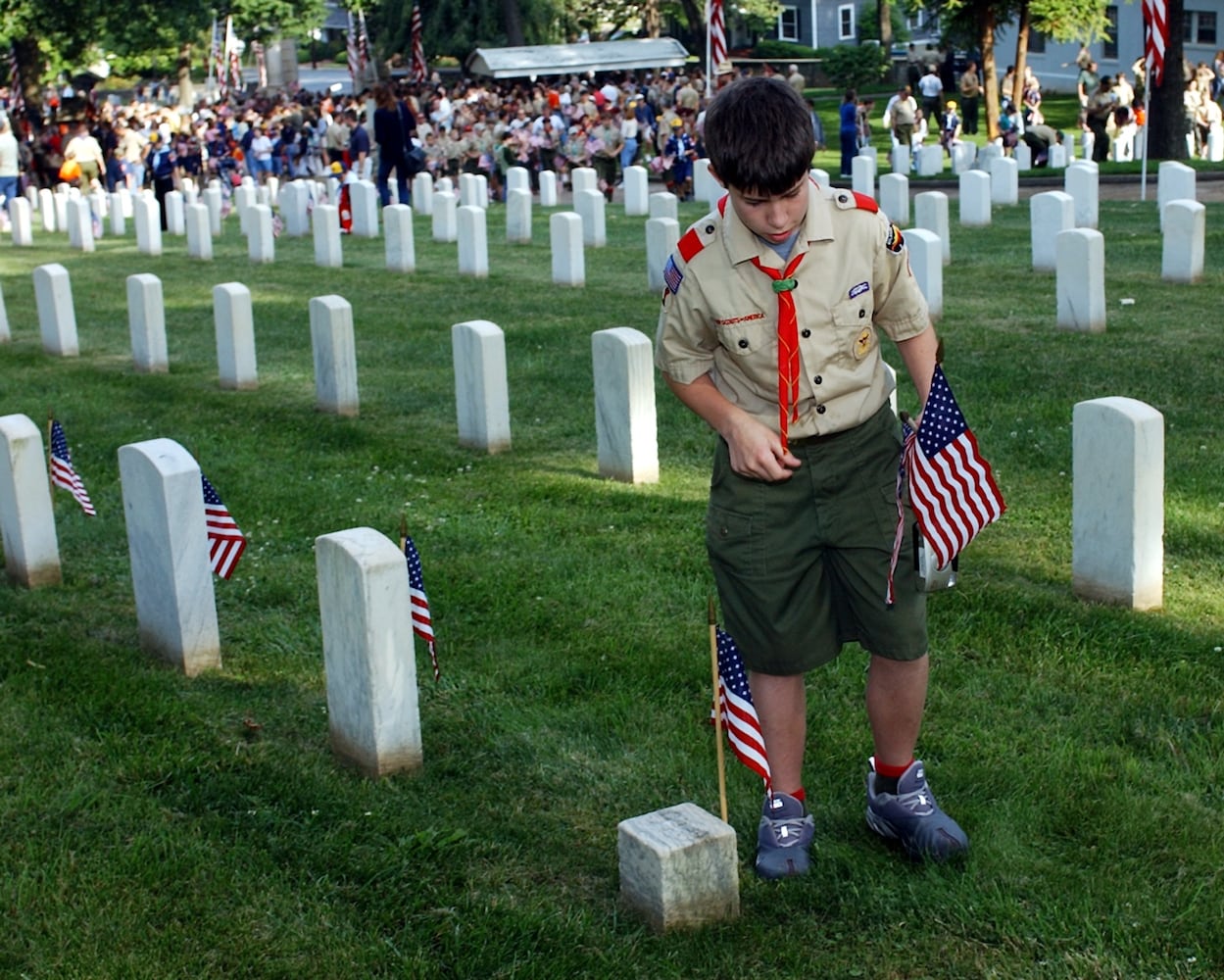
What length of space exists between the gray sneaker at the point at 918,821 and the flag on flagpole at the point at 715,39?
23872 mm

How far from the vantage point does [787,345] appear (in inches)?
151

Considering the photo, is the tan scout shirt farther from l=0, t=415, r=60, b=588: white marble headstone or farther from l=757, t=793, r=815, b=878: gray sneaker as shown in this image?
l=0, t=415, r=60, b=588: white marble headstone

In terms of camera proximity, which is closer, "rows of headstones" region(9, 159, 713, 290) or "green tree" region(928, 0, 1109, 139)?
"rows of headstones" region(9, 159, 713, 290)

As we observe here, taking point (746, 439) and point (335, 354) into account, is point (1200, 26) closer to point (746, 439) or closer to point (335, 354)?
point (335, 354)

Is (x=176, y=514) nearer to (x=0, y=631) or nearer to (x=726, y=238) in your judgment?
(x=0, y=631)

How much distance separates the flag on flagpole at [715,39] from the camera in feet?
88.5

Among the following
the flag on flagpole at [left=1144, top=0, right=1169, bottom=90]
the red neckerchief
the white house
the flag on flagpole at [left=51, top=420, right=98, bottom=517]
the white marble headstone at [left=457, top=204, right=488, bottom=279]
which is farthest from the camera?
the white house

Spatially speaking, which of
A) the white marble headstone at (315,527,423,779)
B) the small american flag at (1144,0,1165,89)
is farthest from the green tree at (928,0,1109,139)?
the white marble headstone at (315,527,423,779)

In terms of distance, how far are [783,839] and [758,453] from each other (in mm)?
1017

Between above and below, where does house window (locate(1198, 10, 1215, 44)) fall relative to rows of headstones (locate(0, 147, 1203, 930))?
above

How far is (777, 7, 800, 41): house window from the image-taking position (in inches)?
2729

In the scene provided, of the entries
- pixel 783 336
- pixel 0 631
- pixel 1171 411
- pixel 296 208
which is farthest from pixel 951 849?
pixel 296 208

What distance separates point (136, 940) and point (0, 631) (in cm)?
288

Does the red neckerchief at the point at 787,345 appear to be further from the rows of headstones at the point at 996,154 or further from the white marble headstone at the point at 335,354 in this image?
the rows of headstones at the point at 996,154
